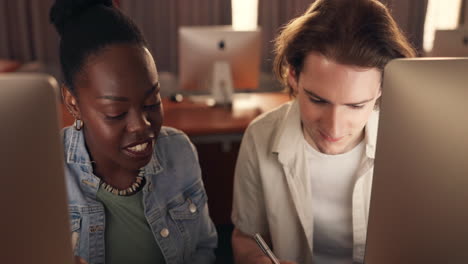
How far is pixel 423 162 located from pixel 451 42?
1.92 meters

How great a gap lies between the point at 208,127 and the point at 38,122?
1497 millimetres

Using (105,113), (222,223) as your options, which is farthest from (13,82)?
(222,223)

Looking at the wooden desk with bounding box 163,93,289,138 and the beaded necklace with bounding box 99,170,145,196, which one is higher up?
the beaded necklace with bounding box 99,170,145,196

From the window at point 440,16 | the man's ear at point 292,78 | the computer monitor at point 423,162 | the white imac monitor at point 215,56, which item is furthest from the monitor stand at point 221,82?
the window at point 440,16

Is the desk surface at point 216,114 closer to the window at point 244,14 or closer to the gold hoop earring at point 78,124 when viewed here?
the gold hoop earring at point 78,124

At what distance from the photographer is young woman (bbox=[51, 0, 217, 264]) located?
0.80m

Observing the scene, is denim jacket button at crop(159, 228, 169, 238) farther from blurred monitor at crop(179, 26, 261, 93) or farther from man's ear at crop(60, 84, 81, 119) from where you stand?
blurred monitor at crop(179, 26, 261, 93)

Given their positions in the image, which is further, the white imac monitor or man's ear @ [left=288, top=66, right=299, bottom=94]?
the white imac monitor

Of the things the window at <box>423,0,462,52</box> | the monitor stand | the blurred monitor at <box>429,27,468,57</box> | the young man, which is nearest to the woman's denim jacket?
the young man

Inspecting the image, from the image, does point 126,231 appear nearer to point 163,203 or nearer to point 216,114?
point 163,203

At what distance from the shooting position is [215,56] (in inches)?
90.6

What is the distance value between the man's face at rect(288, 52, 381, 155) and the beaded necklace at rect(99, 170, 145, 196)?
399mm

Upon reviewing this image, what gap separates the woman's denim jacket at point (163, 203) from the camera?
3.04 ft

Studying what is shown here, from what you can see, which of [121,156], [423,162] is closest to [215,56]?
[121,156]
